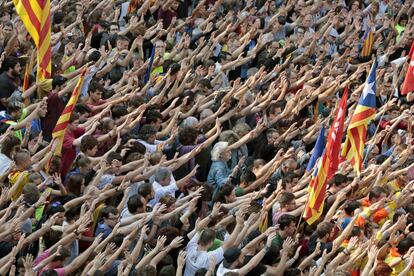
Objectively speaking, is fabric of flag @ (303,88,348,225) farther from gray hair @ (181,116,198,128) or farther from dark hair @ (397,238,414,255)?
gray hair @ (181,116,198,128)

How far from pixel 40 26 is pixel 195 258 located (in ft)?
13.4

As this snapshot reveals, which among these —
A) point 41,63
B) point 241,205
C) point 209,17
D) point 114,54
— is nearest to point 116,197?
point 241,205

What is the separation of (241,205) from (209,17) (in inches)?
284

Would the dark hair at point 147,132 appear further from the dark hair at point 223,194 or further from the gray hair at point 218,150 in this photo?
the dark hair at point 223,194

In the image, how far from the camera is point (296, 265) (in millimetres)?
11891

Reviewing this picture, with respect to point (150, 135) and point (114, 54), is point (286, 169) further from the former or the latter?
point (114, 54)

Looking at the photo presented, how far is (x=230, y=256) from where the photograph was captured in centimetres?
1084

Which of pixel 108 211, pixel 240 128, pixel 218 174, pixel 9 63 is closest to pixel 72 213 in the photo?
pixel 108 211

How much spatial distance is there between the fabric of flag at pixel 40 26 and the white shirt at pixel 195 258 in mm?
3561

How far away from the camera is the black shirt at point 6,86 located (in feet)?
45.8

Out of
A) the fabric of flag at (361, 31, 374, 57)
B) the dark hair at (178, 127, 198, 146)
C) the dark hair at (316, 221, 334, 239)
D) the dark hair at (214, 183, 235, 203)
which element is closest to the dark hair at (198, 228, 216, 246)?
the dark hair at (214, 183, 235, 203)

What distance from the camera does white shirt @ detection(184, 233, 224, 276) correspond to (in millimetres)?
10914

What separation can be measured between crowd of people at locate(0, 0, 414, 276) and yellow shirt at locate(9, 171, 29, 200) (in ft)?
0.07

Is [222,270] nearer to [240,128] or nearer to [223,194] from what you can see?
[223,194]
